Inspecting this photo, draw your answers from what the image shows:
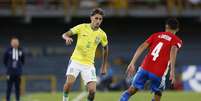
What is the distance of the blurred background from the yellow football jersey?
19.1 metres

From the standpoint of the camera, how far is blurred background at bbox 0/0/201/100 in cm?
3781

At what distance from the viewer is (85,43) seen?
1686 centimetres

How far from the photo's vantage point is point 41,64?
39.2 m

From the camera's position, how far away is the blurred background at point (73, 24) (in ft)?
124

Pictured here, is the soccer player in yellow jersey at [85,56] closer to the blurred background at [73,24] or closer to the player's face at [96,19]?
the player's face at [96,19]

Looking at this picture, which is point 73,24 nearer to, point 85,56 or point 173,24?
point 85,56

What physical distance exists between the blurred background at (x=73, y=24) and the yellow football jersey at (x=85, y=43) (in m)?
19.1

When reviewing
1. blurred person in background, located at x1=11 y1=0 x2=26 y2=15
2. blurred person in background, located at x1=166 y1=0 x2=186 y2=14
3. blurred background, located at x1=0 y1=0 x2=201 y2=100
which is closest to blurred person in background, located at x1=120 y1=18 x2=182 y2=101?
blurred background, located at x1=0 y1=0 x2=201 y2=100

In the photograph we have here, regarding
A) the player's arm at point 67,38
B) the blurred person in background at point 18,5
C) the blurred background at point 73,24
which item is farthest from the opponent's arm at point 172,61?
the blurred person in background at point 18,5

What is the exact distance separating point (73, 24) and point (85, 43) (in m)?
23.3

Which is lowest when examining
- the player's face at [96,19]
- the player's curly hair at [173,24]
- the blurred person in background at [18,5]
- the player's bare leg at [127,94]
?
the player's bare leg at [127,94]

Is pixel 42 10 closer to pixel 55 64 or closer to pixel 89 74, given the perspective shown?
pixel 55 64

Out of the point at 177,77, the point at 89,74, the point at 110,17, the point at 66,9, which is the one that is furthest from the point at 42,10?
the point at 89,74

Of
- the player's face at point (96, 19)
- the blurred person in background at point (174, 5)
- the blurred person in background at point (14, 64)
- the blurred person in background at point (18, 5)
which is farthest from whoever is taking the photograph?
the blurred person in background at point (174, 5)
